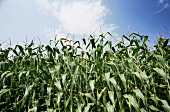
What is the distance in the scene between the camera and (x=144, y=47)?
235 cm

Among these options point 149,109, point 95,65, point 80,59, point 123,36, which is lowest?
point 149,109

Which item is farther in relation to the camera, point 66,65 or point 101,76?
point 66,65

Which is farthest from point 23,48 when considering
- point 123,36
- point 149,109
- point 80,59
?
point 149,109

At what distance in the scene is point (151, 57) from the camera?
2.16m

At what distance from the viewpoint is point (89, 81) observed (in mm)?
1968

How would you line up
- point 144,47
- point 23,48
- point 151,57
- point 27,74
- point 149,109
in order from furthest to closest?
point 23,48, point 144,47, point 151,57, point 27,74, point 149,109

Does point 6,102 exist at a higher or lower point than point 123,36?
lower

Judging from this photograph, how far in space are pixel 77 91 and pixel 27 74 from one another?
0.55 m

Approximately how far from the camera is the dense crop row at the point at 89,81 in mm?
1840

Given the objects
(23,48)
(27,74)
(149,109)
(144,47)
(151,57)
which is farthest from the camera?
(23,48)

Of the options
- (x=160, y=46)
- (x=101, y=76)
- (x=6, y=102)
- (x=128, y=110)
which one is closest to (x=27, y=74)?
(x=6, y=102)

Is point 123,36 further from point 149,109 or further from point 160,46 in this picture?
point 149,109

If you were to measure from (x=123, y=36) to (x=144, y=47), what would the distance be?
30 centimetres

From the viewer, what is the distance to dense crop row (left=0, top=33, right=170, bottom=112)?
1.84m
